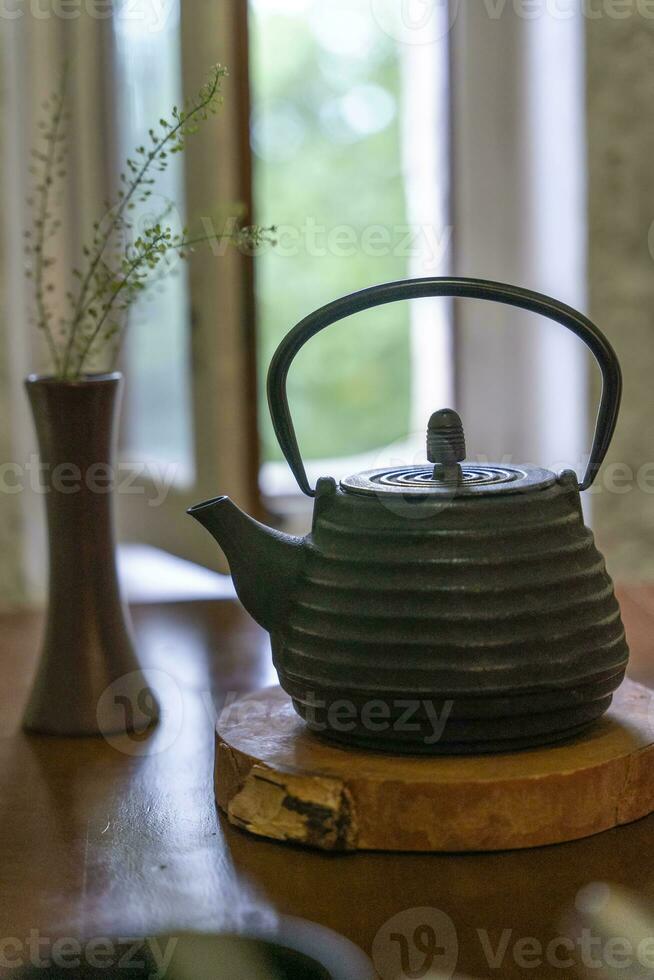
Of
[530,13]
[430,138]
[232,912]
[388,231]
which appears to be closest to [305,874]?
[232,912]

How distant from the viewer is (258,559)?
87cm

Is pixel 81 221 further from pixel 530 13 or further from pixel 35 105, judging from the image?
pixel 530 13

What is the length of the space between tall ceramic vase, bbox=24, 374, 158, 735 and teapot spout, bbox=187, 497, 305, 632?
0.18m

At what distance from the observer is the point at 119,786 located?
2.96ft

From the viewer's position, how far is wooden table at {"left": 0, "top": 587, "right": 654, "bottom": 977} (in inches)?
26.8

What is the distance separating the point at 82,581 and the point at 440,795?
1.37ft

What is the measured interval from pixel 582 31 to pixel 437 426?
107cm

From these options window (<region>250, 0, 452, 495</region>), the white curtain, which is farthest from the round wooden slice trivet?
window (<region>250, 0, 452, 495</region>)

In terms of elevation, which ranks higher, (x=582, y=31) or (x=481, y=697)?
(x=582, y=31)

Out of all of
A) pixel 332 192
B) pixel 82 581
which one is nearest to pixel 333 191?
pixel 332 192

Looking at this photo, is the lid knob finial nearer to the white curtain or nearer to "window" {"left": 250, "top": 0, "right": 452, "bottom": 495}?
the white curtain

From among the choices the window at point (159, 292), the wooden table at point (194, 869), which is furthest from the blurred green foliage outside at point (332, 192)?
the wooden table at point (194, 869)

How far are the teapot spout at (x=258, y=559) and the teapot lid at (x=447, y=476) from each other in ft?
0.21

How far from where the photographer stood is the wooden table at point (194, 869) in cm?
68
